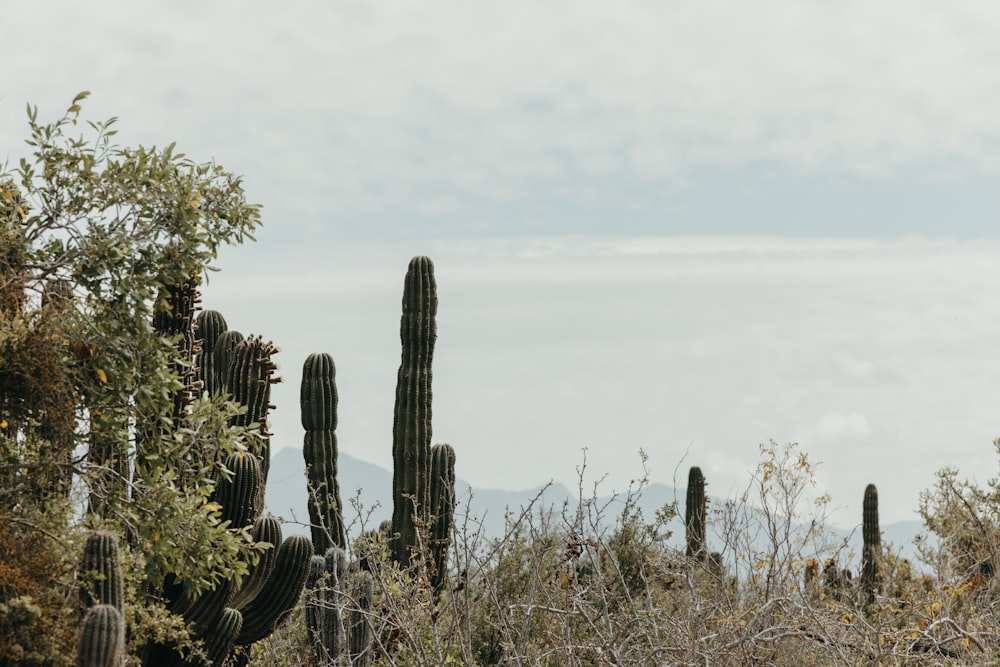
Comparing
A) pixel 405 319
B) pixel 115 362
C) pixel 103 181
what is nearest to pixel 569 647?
pixel 115 362

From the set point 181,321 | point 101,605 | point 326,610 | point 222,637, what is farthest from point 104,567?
point 326,610

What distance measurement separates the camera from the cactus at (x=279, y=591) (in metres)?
11.8

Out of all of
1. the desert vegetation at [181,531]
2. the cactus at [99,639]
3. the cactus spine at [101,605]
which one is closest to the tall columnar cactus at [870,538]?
the desert vegetation at [181,531]

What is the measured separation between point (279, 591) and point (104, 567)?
3.68m

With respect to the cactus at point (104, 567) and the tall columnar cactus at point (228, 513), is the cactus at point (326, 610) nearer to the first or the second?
the tall columnar cactus at point (228, 513)

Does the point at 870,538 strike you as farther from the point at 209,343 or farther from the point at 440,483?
the point at 209,343

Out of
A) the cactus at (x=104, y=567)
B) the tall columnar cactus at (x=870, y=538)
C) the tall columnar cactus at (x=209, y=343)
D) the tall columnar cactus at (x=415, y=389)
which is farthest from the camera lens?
the tall columnar cactus at (x=870, y=538)

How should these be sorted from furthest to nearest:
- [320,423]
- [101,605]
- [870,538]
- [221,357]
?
[870,538], [320,423], [221,357], [101,605]

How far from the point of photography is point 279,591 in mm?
11836

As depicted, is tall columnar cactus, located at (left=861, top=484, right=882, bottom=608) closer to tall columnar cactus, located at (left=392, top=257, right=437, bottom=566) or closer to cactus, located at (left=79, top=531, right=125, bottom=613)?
tall columnar cactus, located at (left=392, top=257, right=437, bottom=566)

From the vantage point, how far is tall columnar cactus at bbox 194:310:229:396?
14242mm

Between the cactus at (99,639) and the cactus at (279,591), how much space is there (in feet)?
13.5

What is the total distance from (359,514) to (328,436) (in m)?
4.57

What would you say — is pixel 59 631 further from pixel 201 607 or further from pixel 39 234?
pixel 39 234
